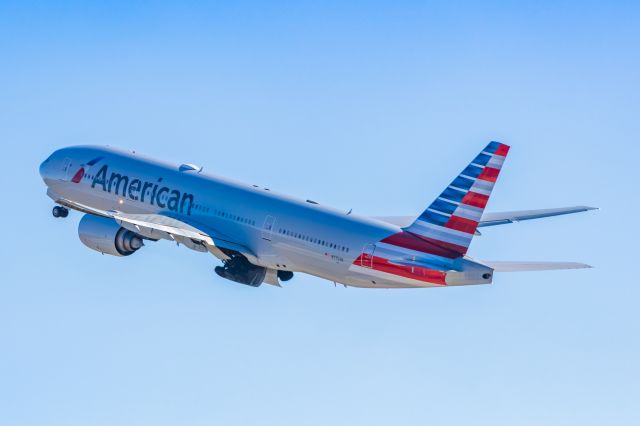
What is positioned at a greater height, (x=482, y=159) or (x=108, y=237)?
(x=482, y=159)

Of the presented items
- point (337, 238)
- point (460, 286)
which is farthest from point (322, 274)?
point (460, 286)

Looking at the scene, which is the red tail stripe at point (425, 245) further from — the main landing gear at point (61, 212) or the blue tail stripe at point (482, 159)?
the main landing gear at point (61, 212)

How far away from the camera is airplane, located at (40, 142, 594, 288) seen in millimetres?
69562

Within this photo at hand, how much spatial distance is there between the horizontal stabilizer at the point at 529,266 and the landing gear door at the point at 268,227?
42.2 feet

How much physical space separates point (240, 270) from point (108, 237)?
8548 millimetres

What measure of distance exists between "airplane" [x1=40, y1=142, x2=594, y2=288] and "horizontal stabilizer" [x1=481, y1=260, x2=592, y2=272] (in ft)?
0.25

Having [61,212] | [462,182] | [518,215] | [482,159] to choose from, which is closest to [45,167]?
[61,212]

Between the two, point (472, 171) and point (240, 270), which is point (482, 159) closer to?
point (472, 171)

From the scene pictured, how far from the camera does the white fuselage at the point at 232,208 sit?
74062mm

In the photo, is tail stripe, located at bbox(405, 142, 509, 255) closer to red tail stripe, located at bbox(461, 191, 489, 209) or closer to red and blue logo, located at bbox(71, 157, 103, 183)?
red tail stripe, located at bbox(461, 191, 489, 209)

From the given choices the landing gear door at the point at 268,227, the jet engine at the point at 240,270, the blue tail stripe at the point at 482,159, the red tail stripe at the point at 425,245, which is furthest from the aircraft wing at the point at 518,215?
the blue tail stripe at the point at 482,159

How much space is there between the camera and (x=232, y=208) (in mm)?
78938

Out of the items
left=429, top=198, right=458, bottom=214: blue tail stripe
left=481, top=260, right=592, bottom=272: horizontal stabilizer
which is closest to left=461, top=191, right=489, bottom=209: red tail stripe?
left=429, top=198, right=458, bottom=214: blue tail stripe

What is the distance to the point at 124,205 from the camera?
8362cm
